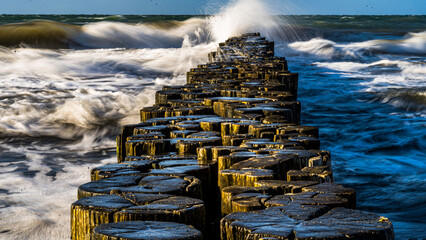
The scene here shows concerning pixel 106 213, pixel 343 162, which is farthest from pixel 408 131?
pixel 106 213

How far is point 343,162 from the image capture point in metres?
7.38

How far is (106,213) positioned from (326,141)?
7.34m

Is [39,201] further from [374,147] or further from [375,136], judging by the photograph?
[375,136]

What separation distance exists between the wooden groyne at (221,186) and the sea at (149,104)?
1712mm

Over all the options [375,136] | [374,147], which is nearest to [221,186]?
[374,147]

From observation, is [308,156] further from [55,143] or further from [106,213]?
[55,143]

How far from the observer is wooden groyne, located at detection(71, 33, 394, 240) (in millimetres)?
1633

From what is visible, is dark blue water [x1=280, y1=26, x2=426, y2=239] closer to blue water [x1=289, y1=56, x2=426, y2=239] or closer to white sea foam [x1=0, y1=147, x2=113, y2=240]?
blue water [x1=289, y1=56, x2=426, y2=239]

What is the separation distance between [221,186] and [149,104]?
359 inches

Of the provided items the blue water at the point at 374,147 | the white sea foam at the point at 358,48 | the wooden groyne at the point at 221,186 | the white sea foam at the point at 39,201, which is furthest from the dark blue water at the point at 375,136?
the white sea foam at the point at 358,48

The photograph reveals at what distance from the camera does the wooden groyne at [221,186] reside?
64.3 inches

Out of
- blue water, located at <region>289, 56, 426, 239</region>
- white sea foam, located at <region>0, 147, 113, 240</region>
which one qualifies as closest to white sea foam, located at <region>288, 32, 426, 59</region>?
blue water, located at <region>289, 56, 426, 239</region>

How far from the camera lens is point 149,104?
11.4 metres

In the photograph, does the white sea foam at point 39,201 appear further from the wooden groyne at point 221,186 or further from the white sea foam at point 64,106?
the wooden groyne at point 221,186
